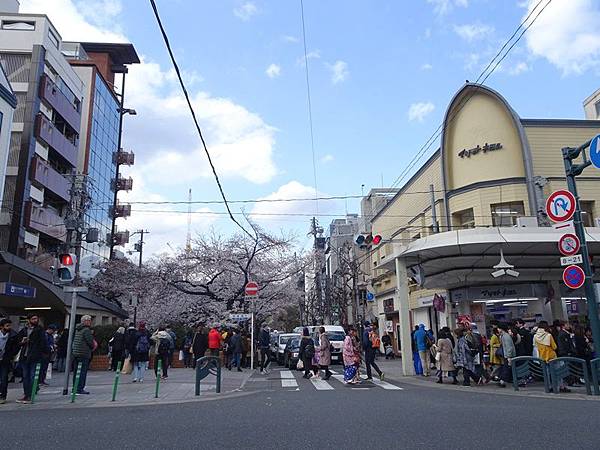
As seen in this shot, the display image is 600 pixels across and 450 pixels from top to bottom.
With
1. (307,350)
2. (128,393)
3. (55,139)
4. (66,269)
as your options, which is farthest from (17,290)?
(55,139)

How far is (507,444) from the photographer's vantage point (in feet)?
19.6

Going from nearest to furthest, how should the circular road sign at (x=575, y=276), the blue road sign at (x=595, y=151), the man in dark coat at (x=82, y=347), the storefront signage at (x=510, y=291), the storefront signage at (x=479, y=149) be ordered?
the blue road sign at (x=595, y=151)
the man in dark coat at (x=82, y=347)
the circular road sign at (x=575, y=276)
the storefront signage at (x=479, y=149)
the storefront signage at (x=510, y=291)

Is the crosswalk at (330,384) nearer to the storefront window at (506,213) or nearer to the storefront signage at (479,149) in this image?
the storefront window at (506,213)

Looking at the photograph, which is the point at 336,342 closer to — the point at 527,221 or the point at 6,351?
the point at 527,221

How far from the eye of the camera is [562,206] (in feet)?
40.5

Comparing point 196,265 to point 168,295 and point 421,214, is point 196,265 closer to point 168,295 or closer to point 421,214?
point 168,295

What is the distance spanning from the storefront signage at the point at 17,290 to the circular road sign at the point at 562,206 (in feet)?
61.9

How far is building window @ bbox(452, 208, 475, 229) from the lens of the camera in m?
21.9

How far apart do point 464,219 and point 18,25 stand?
33.8 meters

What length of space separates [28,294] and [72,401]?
1149 cm

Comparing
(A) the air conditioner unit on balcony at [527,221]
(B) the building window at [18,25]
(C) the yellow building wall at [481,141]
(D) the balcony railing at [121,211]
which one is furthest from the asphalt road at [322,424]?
(D) the balcony railing at [121,211]

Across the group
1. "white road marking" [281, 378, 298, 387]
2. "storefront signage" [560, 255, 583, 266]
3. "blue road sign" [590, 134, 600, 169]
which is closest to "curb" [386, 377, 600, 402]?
"storefront signage" [560, 255, 583, 266]

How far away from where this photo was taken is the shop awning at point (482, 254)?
15.6 m

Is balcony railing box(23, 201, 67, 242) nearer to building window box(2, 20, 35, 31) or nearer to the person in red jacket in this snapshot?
building window box(2, 20, 35, 31)
